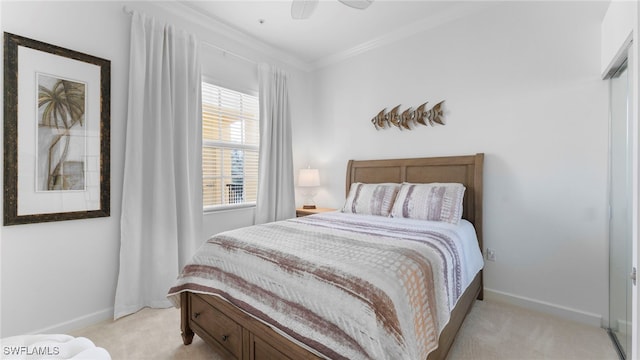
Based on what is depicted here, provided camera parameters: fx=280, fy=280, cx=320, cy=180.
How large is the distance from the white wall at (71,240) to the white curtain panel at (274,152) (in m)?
1.27

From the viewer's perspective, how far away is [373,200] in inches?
113

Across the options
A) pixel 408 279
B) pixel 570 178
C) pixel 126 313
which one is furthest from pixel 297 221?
pixel 570 178

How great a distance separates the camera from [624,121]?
188 cm

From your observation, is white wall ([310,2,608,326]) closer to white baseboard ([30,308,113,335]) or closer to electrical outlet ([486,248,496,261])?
electrical outlet ([486,248,496,261])

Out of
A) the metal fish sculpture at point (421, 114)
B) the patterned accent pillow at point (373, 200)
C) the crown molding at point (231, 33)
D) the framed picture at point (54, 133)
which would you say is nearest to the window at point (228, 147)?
the crown molding at point (231, 33)

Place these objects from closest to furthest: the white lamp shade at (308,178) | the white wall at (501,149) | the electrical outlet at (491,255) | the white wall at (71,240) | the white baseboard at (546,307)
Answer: the white wall at (71,240), the white wall at (501,149), the white baseboard at (546,307), the electrical outlet at (491,255), the white lamp shade at (308,178)

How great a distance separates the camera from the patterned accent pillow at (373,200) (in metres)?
2.79

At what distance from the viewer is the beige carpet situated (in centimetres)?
182

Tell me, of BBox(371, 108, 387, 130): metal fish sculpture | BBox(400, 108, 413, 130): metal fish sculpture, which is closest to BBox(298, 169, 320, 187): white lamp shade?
BBox(371, 108, 387, 130): metal fish sculpture

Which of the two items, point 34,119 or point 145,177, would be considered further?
point 145,177

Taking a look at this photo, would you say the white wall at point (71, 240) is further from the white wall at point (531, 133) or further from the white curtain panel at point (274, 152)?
the white wall at point (531, 133)

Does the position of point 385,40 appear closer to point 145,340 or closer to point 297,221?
point 297,221

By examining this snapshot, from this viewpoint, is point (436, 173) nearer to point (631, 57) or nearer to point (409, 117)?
point (409, 117)

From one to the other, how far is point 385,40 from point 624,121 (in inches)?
91.5
